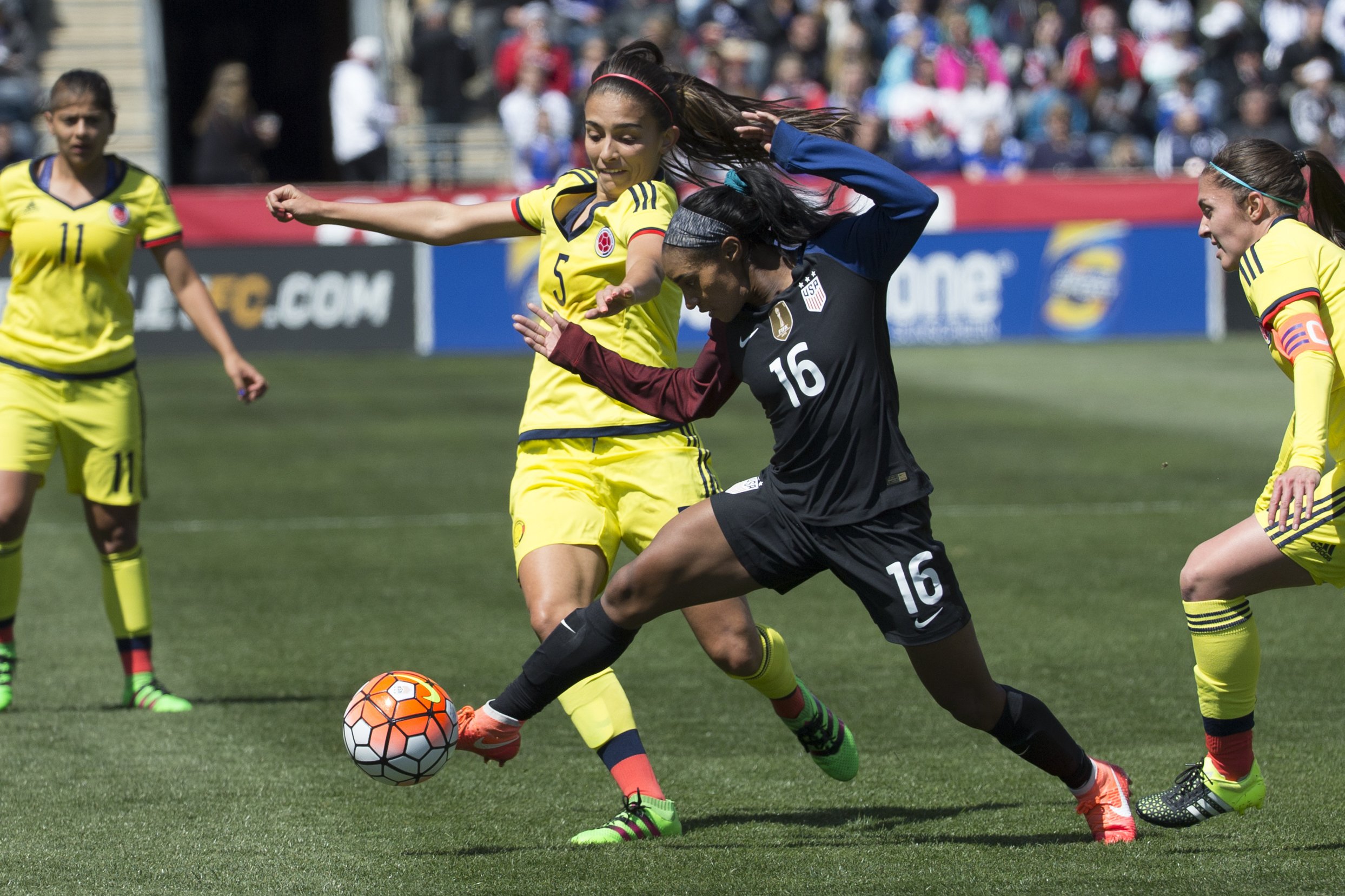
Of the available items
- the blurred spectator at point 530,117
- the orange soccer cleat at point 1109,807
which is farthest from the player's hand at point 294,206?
the blurred spectator at point 530,117

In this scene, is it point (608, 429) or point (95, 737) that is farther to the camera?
point (95, 737)

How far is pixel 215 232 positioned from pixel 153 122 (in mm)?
6559

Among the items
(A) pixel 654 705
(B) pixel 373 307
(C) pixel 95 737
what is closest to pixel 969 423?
(B) pixel 373 307

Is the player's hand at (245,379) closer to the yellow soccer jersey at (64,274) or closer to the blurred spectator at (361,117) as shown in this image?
the yellow soccer jersey at (64,274)

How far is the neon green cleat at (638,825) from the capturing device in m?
5.32

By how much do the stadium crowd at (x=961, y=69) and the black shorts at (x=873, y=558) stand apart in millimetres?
18183

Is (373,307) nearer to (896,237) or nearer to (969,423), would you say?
(969,423)

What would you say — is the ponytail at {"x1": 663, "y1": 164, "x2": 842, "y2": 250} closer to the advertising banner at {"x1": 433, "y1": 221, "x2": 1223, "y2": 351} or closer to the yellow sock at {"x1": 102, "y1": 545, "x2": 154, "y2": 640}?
the yellow sock at {"x1": 102, "y1": 545, "x2": 154, "y2": 640}

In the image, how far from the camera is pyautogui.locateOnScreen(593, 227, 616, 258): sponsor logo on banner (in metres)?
5.63

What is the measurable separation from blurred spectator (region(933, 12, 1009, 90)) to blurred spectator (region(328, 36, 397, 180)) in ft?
24.7

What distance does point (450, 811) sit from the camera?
18.9ft

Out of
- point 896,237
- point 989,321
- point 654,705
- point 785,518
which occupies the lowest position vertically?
point 989,321

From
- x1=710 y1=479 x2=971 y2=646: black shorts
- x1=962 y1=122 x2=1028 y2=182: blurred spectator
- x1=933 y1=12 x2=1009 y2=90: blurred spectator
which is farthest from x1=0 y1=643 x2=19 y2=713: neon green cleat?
x1=933 y1=12 x2=1009 y2=90: blurred spectator

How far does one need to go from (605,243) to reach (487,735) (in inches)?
58.8
